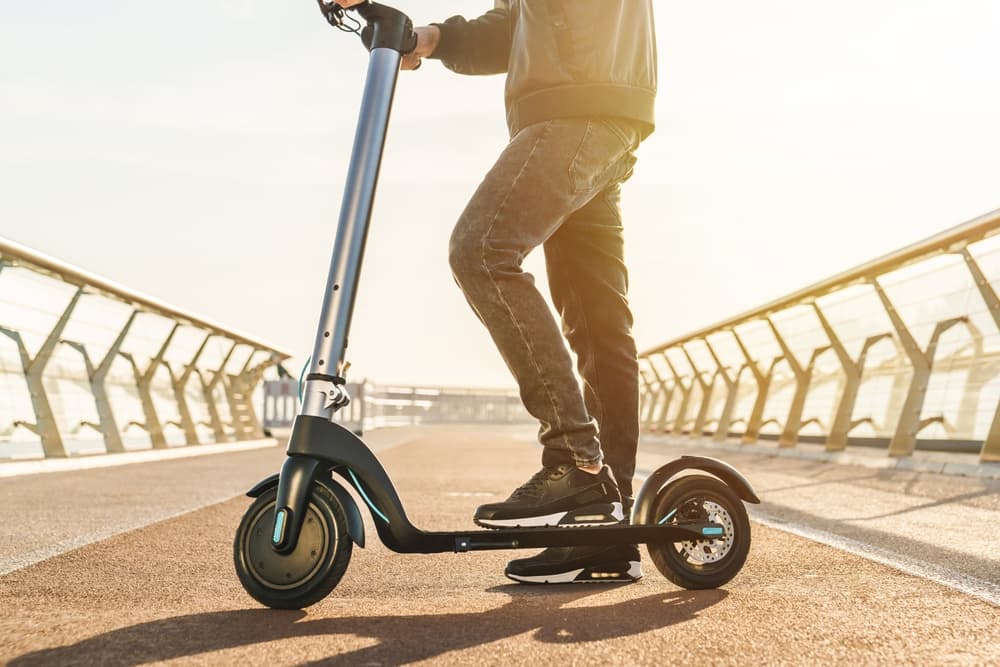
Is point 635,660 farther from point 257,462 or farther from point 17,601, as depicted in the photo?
point 257,462

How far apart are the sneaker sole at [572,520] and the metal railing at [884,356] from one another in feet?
18.0

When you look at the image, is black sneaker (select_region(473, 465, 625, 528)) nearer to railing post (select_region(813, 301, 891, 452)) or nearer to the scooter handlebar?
the scooter handlebar

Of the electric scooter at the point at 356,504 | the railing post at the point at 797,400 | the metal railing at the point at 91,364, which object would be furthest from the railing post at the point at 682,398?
the electric scooter at the point at 356,504

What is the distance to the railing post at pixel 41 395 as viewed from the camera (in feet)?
25.9

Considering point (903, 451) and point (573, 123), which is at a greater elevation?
point (573, 123)

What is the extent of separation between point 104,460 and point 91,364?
99cm

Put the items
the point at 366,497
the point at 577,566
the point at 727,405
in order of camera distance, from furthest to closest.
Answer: the point at 727,405 < the point at 577,566 < the point at 366,497

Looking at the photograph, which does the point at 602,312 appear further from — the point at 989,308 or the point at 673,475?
the point at 989,308

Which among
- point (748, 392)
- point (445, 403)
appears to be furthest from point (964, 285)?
point (445, 403)

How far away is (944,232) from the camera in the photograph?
8.05 metres

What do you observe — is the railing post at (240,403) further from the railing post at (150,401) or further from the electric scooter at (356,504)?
the electric scooter at (356,504)

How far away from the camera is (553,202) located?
8.52 feet

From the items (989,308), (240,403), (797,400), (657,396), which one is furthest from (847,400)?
(657,396)

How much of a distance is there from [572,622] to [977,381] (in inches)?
271
